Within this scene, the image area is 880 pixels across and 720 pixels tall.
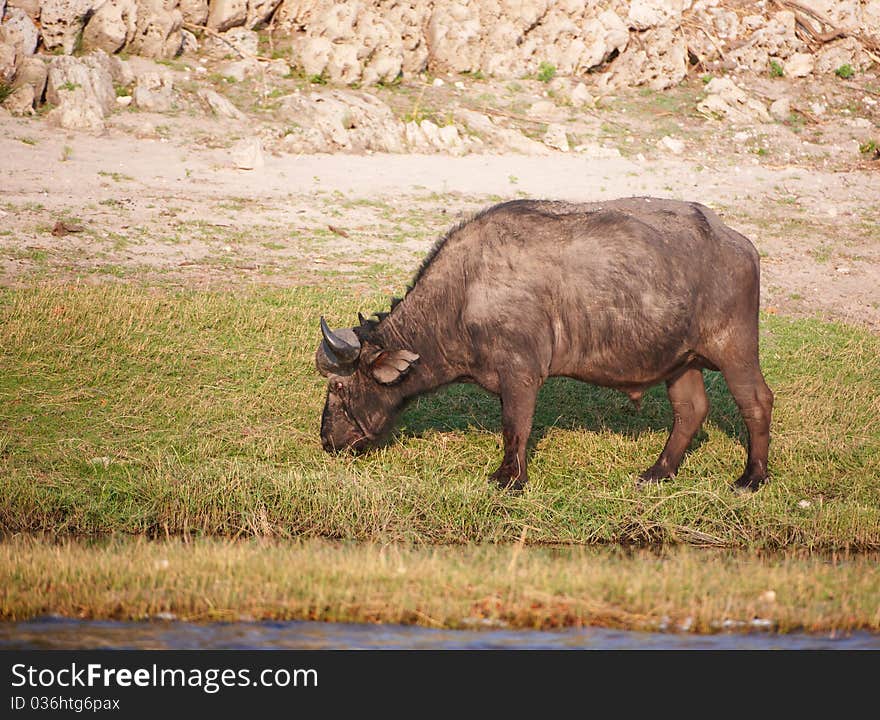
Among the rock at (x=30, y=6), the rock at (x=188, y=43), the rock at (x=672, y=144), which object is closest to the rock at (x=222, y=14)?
the rock at (x=188, y=43)

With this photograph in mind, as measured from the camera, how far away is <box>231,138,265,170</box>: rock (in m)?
14.6

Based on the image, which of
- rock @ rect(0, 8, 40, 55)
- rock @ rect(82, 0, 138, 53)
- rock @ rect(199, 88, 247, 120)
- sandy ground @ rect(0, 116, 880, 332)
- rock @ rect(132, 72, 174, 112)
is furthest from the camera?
rock @ rect(82, 0, 138, 53)

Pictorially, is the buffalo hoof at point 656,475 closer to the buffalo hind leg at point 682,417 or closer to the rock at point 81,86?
the buffalo hind leg at point 682,417

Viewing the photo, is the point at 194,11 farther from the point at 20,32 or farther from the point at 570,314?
the point at 570,314

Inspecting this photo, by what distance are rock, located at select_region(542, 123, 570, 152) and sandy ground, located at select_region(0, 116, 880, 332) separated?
32 centimetres

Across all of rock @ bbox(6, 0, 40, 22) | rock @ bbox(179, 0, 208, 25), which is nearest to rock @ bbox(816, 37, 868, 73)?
rock @ bbox(179, 0, 208, 25)

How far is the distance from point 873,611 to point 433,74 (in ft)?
46.3

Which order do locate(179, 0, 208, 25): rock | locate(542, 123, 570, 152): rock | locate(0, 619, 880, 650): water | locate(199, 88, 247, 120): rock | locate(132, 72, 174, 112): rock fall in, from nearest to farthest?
locate(0, 619, 880, 650): water < locate(132, 72, 174, 112): rock < locate(199, 88, 247, 120): rock < locate(542, 123, 570, 152): rock < locate(179, 0, 208, 25): rock

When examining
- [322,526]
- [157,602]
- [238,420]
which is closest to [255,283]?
[238,420]

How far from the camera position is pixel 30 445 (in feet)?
26.1

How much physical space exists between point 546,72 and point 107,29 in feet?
20.6

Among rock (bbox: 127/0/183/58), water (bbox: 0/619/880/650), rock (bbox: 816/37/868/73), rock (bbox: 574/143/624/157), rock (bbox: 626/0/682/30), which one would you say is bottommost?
rock (bbox: 574/143/624/157)

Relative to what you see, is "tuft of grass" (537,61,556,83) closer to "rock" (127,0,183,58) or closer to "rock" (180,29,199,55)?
"rock" (180,29,199,55)

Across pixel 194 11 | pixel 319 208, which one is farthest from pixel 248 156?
pixel 194 11
